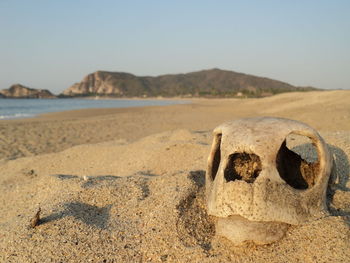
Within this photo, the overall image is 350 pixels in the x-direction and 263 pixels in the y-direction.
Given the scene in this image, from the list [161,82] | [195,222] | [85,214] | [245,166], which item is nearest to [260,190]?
[245,166]

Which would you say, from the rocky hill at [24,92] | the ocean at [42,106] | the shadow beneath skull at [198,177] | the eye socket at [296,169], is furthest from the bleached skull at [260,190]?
the rocky hill at [24,92]

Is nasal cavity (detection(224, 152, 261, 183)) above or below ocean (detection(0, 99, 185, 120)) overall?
above

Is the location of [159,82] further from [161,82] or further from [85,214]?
[85,214]

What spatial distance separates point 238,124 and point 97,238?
1563mm

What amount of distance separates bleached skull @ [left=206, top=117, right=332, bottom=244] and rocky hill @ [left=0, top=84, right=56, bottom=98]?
417 feet

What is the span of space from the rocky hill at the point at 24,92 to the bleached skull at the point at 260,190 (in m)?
127

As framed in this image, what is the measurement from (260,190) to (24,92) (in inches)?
5275

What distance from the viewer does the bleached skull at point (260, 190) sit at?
89.5 inches

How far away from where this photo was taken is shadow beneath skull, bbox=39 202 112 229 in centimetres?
298

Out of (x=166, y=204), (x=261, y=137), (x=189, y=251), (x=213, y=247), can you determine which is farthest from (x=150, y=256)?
(x=261, y=137)

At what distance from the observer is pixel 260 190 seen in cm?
227

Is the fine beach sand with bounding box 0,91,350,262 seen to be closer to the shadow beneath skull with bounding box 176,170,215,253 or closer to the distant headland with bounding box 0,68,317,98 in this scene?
the shadow beneath skull with bounding box 176,170,215,253

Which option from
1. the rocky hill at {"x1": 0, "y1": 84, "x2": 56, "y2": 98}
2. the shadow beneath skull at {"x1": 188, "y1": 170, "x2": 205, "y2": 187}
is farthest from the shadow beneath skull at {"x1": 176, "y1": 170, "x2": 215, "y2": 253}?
the rocky hill at {"x1": 0, "y1": 84, "x2": 56, "y2": 98}

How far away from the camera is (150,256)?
8.13 feet
